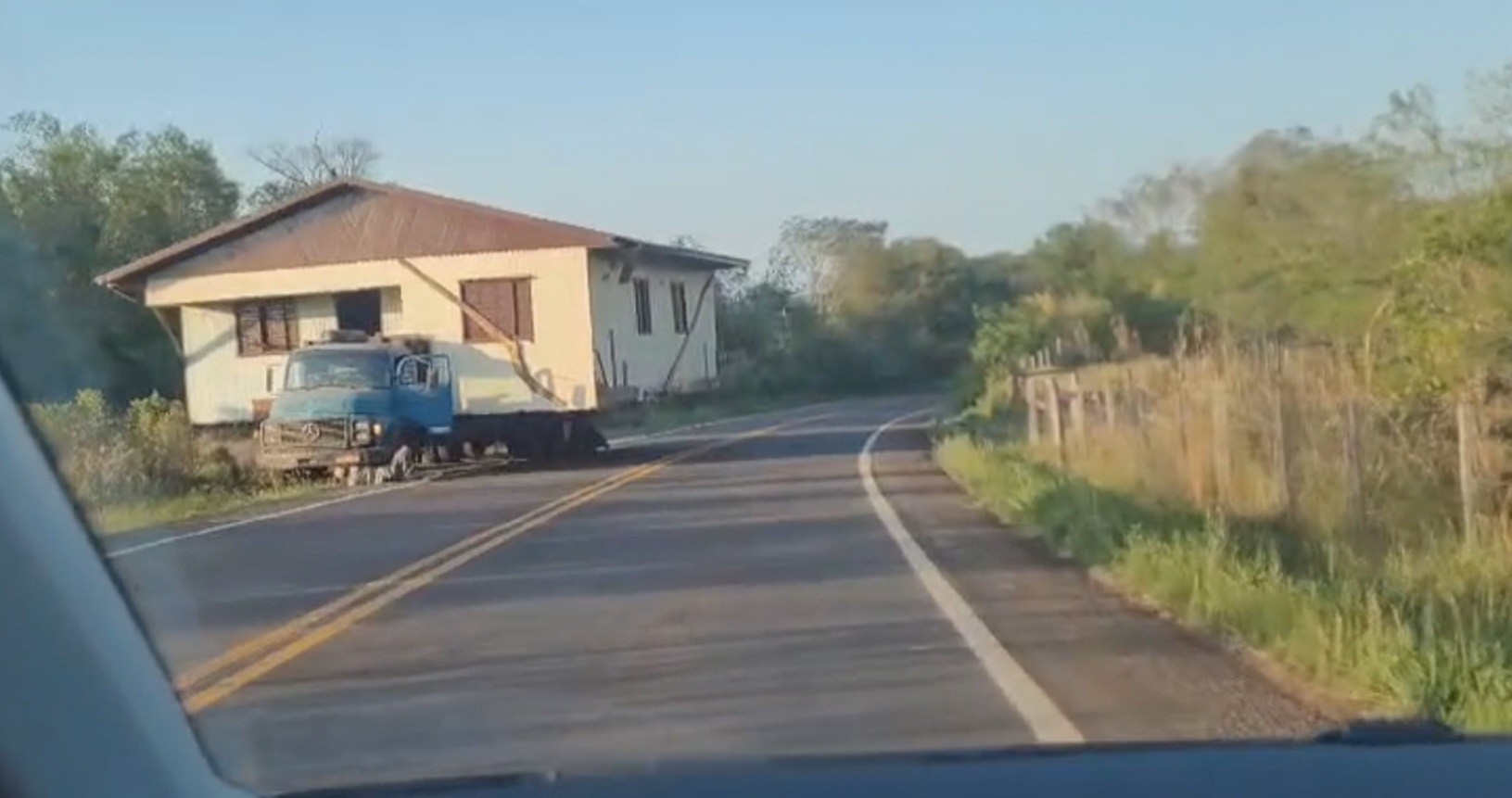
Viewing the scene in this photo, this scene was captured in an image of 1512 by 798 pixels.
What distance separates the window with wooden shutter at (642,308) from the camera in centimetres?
592

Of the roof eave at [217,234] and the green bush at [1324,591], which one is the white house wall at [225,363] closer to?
the roof eave at [217,234]

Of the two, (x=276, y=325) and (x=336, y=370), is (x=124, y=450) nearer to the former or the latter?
(x=276, y=325)


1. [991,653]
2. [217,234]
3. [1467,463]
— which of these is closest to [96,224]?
[217,234]

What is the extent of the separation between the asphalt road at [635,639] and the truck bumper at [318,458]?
0.34 metres

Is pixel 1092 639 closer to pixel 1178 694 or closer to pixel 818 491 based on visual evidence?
pixel 1178 694

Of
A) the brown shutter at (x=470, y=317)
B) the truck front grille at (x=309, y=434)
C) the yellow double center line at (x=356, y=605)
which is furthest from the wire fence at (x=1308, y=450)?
the brown shutter at (x=470, y=317)

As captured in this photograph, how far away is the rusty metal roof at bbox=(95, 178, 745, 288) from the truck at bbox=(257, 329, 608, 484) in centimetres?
24

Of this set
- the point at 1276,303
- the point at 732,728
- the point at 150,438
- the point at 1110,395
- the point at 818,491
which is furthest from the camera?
the point at 818,491

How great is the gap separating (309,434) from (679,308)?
62.7 inches

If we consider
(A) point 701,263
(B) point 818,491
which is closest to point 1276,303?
(B) point 818,491

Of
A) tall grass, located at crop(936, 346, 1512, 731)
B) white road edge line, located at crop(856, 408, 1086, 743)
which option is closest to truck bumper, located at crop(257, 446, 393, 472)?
white road edge line, located at crop(856, 408, 1086, 743)

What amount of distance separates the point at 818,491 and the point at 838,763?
16.1 meters

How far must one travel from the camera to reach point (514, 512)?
1644cm

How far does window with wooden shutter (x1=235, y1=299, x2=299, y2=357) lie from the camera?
5070mm
